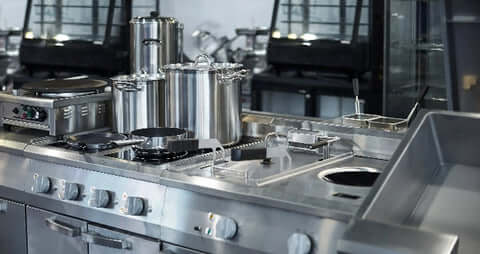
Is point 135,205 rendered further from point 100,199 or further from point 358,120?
point 358,120

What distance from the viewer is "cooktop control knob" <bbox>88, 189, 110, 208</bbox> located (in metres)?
2.80

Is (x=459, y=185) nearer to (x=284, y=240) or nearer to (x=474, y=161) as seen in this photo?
(x=474, y=161)

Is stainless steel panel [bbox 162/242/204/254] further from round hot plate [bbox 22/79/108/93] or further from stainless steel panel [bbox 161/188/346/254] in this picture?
round hot plate [bbox 22/79/108/93]

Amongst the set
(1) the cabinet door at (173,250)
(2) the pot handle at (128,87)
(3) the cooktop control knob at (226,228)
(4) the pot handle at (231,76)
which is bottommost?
(1) the cabinet door at (173,250)

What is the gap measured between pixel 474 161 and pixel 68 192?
1496mm

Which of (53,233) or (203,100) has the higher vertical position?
(203,100)

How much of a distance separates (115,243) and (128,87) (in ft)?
2.49

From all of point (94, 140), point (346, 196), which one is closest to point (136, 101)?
point (94, 140)

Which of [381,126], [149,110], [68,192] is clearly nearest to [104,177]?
[68,192]

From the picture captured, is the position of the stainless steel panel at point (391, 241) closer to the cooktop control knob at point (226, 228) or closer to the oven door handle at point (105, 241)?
the cooktop control knob at point (226, 228)

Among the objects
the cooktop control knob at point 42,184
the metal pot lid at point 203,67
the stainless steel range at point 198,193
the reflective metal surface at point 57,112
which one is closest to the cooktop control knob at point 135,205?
the stainless steel range at point 198,193

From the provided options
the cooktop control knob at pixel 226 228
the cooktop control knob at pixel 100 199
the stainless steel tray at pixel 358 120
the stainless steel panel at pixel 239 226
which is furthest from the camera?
the stainless steel tray at pixel 358 120

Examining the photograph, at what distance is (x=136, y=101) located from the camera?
10.7 feet

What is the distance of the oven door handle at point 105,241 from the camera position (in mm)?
Result: 2748
